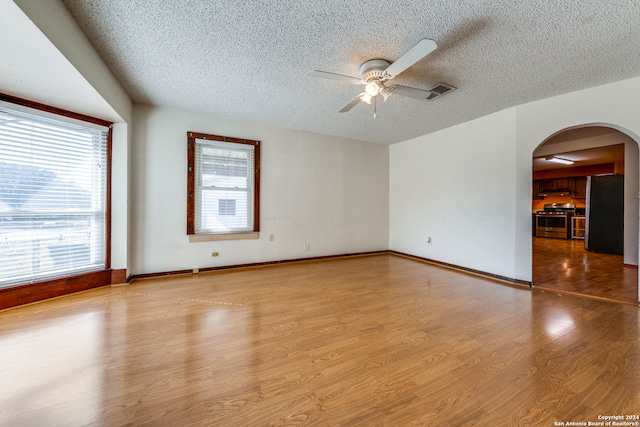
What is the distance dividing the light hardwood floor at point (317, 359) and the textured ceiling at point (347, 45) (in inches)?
97.3

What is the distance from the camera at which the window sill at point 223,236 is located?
400 centimetres

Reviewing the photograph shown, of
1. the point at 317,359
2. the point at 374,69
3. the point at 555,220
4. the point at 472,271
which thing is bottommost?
the point at 317,359

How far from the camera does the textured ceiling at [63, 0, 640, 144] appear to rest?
185 centimetres

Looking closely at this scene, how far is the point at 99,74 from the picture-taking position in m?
2.47

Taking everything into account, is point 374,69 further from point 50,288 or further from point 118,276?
point 50,288

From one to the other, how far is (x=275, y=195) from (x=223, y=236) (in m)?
1.13

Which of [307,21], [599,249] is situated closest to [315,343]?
[307,21]

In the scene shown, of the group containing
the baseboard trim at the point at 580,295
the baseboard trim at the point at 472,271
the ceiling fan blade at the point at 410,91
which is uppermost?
the ceiling fan blade at the point at 410,91

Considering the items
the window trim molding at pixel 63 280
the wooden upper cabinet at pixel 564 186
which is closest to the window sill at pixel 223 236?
the window trim molding at pixel 63 280

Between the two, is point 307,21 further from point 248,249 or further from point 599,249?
point 599,249

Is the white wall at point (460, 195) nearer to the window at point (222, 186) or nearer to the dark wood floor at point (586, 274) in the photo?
the dark wood floor at point (586, 274)

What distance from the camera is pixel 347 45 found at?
7.36 feet

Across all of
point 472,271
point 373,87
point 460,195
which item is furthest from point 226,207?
point 472,271

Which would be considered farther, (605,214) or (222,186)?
(605,214)
